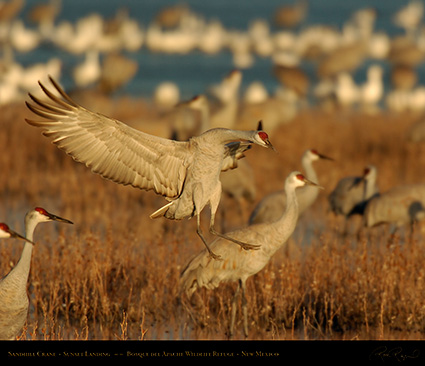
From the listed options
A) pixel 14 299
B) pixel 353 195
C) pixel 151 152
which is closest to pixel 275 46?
pixel 353 195

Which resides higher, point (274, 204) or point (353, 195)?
point (353, 195)

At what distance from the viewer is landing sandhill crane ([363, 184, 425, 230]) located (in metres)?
8.56

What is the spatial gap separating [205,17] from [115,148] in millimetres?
33216

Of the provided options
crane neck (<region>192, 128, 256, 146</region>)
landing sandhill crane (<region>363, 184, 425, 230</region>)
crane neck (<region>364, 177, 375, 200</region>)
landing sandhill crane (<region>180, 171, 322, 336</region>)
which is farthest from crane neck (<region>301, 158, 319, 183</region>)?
crane neck (<region>192, 128, 256, 146</region>)

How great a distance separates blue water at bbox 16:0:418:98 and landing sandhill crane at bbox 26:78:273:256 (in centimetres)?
1483

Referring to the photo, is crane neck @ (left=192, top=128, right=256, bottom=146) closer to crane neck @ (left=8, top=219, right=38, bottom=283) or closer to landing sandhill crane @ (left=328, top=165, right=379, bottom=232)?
crane neck @ (left=8, top=219, right=38, bottom=283)

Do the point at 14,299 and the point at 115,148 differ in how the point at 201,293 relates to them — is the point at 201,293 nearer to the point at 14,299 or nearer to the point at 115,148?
the point at 115,148

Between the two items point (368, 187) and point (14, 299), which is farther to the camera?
point (368, 187)

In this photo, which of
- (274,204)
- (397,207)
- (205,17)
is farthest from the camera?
(205,17)

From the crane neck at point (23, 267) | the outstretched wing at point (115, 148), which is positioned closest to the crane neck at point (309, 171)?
the outstretched wing at point (115, 148)

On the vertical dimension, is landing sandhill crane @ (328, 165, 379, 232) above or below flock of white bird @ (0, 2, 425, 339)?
above

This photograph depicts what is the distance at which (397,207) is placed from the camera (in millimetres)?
8562
